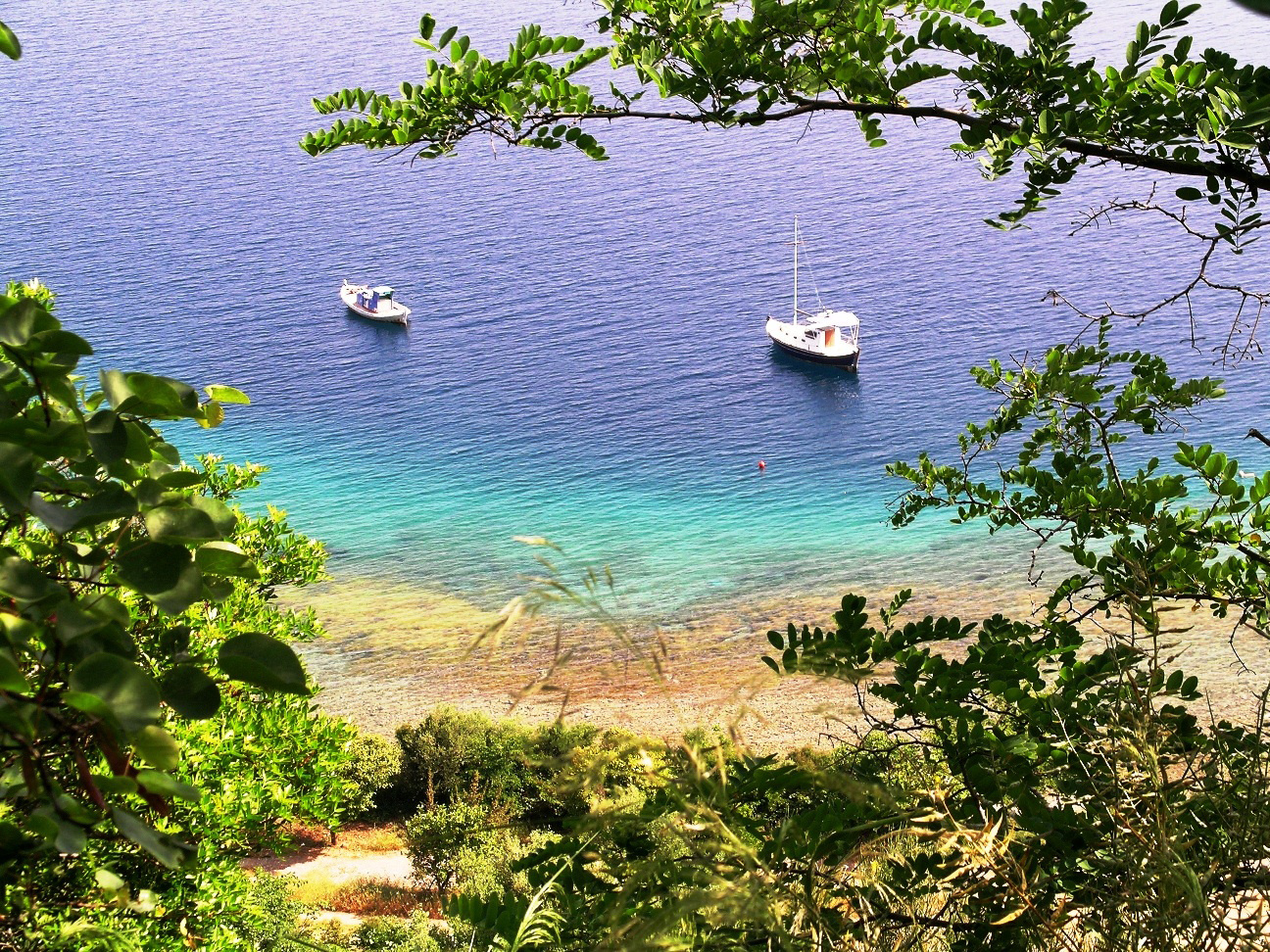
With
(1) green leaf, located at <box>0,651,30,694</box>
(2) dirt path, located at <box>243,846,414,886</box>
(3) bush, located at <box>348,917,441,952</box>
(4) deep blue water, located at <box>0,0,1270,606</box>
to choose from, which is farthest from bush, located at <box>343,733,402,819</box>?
(1) green leaf, located at <box>0,651,30,694</box>

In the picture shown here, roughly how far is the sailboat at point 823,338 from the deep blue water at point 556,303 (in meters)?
0.42

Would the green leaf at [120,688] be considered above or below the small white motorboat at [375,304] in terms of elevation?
above

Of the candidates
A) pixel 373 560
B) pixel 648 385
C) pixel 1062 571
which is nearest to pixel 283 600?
pixel 373 560

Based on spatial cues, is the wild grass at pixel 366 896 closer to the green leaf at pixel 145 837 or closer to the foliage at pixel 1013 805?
the foliage at pixel 1013 805

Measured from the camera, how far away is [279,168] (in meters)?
33.9

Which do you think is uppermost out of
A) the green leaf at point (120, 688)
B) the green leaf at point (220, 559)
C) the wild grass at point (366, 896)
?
the green leaf at point (220, 559)

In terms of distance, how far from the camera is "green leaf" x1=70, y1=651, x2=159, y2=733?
0.60m

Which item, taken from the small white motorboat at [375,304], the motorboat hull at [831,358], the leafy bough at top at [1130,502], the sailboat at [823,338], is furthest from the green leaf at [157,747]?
the small white motorboat at [375,304]

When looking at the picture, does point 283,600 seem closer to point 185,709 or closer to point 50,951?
point 50,951

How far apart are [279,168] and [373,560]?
19.1m

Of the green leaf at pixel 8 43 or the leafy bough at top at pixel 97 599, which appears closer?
the leafy bough at top at pixel 97 599

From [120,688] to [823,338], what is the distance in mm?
24269

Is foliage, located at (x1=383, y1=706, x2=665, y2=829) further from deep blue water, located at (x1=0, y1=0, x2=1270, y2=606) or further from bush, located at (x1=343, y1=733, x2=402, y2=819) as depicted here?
deep blue water, located at (x1=0, y1=0, x2=1270, y2=606)

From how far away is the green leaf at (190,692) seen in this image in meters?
0.67
